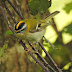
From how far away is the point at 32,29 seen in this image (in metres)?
2.15

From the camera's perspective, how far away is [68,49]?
278 centimetres

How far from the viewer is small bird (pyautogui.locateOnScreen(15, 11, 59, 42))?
1.99m

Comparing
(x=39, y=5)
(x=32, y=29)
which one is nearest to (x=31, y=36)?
(x=32, y=29)

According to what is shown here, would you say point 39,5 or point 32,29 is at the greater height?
point 39,5

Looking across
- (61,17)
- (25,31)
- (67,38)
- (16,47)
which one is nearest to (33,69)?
(16,47)

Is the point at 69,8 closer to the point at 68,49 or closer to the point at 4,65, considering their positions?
the point at 68,49

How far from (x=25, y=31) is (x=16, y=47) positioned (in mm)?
398

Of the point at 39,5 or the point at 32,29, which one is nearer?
the point at 39,5

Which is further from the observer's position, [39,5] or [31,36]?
[31,36]

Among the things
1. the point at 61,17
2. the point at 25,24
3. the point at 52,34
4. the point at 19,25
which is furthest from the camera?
the point at 61,17

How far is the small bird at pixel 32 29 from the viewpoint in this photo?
6.52 feet

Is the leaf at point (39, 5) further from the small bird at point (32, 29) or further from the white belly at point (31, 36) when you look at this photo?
the white belly at point (31, 36)

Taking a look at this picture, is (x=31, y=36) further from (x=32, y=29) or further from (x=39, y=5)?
(x=39, y=5)

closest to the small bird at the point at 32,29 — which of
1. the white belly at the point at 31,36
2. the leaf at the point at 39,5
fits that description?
the white belly at the point at 31,36
